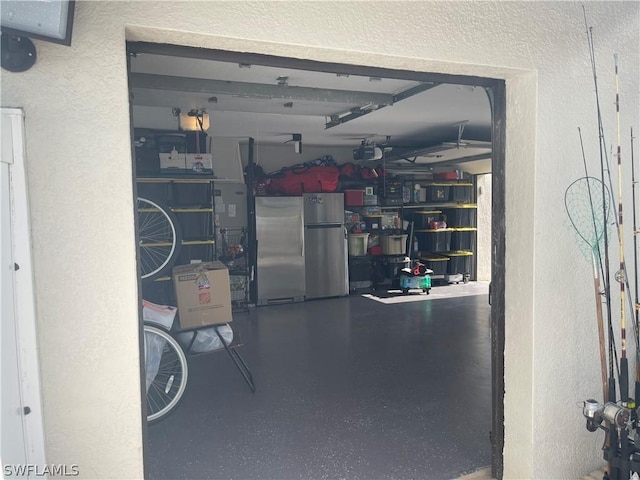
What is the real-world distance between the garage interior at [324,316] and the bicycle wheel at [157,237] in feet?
0.67

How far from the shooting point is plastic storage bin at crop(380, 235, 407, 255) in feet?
27.0

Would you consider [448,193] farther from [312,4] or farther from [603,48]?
[312,4]

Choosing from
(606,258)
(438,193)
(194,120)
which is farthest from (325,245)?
(606,258)

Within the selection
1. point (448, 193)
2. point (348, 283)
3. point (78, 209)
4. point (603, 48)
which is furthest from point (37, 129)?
point (448, 193)

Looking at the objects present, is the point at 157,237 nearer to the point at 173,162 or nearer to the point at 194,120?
the point at 173,162

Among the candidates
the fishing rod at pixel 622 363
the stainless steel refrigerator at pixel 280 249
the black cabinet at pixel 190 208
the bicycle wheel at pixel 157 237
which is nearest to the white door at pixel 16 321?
the fishing rod at pixel 622 363

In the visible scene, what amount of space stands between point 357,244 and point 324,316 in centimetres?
202

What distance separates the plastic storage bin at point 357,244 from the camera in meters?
8.01

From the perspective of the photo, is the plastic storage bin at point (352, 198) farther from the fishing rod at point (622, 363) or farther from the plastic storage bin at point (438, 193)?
the fishing rod at point (622, 363)

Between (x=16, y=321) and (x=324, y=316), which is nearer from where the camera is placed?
(x=16, y=321)

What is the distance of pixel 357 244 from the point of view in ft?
26.4

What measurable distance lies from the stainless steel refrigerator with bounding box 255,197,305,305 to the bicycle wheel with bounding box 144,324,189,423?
3996 mm

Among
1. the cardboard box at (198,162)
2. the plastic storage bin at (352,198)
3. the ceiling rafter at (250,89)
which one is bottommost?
the plastic storage bin at (352,198)

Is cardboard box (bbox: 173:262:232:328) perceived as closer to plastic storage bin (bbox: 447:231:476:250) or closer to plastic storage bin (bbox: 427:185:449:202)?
plastic storage bin (bbox: 427:185:449:202)
